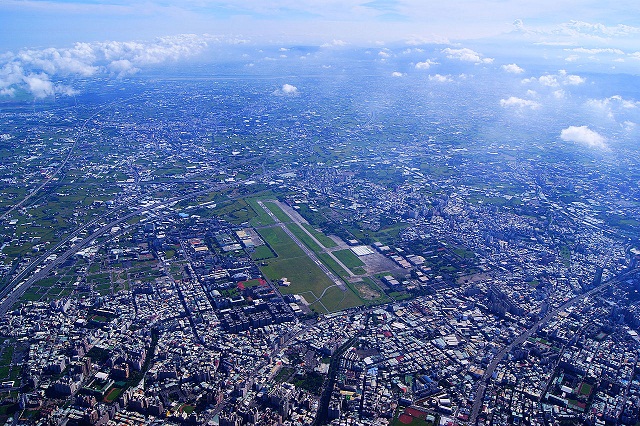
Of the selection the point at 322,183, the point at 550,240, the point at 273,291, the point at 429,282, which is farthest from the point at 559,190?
the point at 273,291

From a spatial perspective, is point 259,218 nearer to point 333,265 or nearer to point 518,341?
point 333,265

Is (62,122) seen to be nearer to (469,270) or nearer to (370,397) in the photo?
(469,270)

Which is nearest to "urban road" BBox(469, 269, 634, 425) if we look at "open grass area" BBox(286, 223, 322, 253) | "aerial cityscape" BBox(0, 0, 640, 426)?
"aerial cityscape" BBox(0, 0, 640, 426)

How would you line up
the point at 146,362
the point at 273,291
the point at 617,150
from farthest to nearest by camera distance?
the point at 617,150 → the point at 273,291 → the point at 146,362

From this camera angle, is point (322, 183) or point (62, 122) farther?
point (62, 122)

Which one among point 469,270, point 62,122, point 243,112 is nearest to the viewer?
point 469,270

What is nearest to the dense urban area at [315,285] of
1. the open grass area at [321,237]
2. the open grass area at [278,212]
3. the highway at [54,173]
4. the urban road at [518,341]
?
the urban road at [518,341]

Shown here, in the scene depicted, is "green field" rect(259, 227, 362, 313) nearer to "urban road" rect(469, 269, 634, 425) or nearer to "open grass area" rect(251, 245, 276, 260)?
"open grass area" rect(251, 245, 276, 260)
